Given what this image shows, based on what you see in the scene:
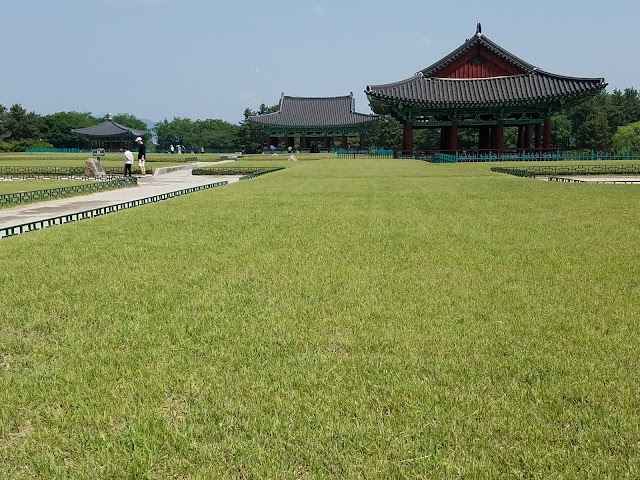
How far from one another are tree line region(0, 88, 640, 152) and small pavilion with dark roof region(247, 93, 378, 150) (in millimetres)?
9294

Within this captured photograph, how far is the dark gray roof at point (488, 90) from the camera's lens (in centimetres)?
4344

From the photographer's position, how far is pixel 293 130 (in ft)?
209

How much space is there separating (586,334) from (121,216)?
10409 millimetres

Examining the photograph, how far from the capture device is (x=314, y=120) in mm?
63844

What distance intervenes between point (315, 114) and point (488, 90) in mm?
24262

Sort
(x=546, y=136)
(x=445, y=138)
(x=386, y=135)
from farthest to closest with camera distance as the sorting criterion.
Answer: (x=386, y=135) < (x=445, y=138) < (x=546, y=136)

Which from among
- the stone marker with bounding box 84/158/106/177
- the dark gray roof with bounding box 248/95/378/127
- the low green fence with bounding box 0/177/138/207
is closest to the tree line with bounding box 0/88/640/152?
the dark gray roof with bounding box 248/95/378/127

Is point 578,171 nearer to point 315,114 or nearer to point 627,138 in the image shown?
point 315,114

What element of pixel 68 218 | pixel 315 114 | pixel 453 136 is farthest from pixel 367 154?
pixel 68 218

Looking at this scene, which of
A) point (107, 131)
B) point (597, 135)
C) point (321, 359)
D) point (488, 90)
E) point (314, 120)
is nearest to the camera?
point (321, 359)

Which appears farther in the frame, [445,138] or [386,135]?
[386,135]

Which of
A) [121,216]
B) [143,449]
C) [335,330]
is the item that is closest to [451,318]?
[335,330]

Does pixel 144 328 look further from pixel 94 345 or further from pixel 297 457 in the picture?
pixel 297 457

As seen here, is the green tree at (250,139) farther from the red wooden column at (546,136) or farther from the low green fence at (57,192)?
the low green fence at (57,192)
